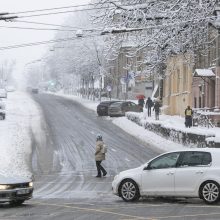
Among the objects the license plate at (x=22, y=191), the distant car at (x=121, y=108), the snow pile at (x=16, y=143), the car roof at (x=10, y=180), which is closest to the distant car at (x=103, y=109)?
the distant car at (x=121, y=108)

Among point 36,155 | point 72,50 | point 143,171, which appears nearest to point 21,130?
point 36,155

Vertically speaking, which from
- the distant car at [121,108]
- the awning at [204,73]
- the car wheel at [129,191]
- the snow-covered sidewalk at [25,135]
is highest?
the awning at [204,73]

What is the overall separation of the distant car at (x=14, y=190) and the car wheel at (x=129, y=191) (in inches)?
108

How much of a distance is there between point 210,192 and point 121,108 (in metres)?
44.5

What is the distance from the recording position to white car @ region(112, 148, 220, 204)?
57.6 ft

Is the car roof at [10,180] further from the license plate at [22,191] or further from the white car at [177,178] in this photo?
the white car at [177,178]

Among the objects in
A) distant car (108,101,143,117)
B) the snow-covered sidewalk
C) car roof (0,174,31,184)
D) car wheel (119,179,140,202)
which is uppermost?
distant car (108,101,143,117)

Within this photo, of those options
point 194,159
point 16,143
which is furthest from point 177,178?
point 16,143

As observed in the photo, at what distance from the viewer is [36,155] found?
122ft

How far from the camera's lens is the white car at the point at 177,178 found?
1755 centimetres

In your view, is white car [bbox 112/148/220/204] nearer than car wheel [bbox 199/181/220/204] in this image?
No

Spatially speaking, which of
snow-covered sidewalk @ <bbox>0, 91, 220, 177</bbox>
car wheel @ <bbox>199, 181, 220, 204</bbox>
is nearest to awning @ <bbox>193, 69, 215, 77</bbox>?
snow-covered sidewalk @ <bbox>0, 91, 220, 177</bbox>

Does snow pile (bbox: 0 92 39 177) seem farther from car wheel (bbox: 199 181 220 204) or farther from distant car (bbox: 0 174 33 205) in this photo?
car wheel (bbox: 199 181 220 204)

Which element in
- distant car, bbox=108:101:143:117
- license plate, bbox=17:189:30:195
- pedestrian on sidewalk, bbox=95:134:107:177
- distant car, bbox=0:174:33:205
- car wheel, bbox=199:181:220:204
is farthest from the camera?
distant car, bbox=108:101:143:117
